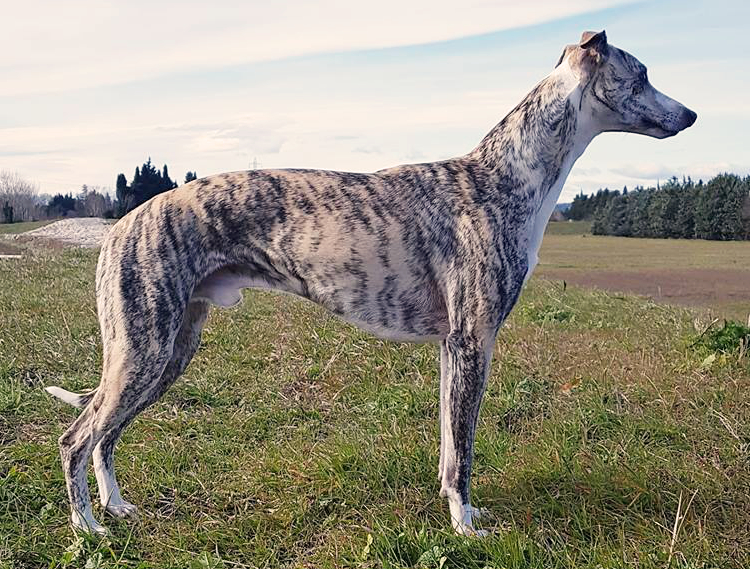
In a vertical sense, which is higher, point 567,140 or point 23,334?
point 567,140

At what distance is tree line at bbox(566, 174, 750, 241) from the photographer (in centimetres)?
2555

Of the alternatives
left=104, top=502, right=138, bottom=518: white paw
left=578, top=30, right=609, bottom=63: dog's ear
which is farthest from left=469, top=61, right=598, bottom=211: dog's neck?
left=104, top=502, right=138, bottom=518: white paw

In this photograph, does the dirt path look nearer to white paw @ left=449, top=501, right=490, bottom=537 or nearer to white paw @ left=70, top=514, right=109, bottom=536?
white paw @ left=449, top=501, right=490, bottom=537

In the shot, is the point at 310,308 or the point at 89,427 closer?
the point at 89,427

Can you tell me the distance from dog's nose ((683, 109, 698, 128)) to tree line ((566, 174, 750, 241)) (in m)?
22.4

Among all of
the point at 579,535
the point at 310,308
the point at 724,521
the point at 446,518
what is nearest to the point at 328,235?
the point at 446,518

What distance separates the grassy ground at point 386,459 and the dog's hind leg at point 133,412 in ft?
0.41

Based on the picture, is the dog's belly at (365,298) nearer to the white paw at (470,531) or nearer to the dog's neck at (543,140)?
the dog's neck at (543,140)

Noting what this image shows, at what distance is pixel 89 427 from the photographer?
3795 millimetres

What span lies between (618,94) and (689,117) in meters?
0.44

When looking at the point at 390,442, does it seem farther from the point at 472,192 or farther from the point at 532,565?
the point at 472,192

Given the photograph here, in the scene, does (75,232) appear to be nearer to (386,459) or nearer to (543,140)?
(386,459)

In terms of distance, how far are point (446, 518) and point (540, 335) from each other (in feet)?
11.3

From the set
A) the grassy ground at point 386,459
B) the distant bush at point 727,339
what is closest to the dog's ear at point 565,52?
the grassy ground at point 386,459
